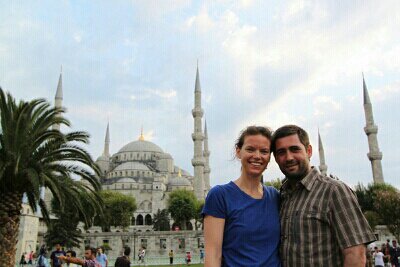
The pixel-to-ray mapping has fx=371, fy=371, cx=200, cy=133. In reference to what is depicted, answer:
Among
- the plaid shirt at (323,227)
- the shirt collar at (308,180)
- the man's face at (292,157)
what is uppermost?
the man's face at (292,157)

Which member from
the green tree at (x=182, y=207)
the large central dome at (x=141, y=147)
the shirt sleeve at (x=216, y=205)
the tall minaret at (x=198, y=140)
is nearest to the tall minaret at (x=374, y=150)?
the tall minaret at (x=198, y=140)

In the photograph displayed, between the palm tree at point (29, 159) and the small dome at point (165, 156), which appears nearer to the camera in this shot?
the palm tree at point (29, 159)

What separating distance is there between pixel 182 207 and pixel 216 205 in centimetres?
4379

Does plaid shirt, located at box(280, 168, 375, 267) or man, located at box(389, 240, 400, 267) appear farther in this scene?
man, located at box(389, 240, 400, 267)

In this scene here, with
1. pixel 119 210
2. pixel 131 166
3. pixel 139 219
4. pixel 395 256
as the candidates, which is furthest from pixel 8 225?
pixel 131 166

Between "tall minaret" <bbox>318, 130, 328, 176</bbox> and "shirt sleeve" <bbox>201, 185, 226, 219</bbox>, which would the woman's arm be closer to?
"shirt sleeve" <bbox>201, 185, 226, 219</bbox>

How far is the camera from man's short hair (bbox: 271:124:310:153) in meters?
2.50

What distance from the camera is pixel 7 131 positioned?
10695 millimetres

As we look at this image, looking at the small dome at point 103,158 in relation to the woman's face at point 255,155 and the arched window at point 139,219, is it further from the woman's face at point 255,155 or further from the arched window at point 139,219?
the woman's face at point 255,155

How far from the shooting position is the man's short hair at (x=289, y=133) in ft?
8.20

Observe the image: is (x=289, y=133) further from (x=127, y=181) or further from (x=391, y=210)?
(x=127, y=181)

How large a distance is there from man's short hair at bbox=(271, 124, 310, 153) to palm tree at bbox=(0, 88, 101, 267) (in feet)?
28.0

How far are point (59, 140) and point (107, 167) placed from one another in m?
63.4

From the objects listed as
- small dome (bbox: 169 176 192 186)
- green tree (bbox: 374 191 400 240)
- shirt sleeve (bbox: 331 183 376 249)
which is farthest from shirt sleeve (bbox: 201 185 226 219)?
small dome (bbox: 169 176 192 186)
